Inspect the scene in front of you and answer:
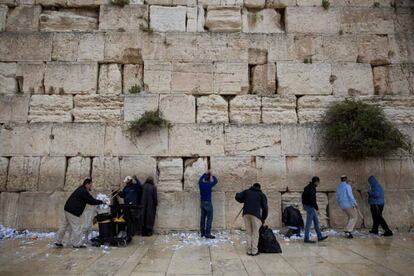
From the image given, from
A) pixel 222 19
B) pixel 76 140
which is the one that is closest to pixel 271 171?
pixel 222 19

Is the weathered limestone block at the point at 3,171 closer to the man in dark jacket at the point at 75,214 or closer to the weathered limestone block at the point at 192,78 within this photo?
the man in dark jacket at the point at 75,214

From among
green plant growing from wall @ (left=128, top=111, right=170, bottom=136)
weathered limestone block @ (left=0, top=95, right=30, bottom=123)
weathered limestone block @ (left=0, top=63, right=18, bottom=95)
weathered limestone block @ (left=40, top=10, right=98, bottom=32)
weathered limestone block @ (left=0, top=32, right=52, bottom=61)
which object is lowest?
green plant growing from wall @ (left=128, top=111, right=170, bottom=136)

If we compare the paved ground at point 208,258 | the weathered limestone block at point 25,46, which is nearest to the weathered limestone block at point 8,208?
the paved ground at point 208,258

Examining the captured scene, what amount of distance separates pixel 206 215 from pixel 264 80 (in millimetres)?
4139

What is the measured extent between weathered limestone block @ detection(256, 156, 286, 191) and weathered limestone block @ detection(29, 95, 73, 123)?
17.5ft

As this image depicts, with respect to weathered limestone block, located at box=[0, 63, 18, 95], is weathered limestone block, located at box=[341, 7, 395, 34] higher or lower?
higher

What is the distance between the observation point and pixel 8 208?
8.43 meters

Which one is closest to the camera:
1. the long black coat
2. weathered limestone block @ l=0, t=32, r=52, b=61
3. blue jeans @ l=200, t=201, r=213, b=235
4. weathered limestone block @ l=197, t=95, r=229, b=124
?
blue jeans @ l=200, t=201, r=213, b=235

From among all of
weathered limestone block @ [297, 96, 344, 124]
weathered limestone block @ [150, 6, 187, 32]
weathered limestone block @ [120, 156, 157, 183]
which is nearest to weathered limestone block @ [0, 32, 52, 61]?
weathered limestone block @ [150, 6, 187, 32]

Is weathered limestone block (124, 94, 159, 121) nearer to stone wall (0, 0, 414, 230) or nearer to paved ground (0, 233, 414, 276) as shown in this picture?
stone wall (0, 0, 414, 230)

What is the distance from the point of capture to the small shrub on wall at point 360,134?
850 cm

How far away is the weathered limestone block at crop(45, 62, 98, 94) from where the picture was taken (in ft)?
30.3

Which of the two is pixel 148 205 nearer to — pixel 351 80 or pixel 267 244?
pixel 267 244

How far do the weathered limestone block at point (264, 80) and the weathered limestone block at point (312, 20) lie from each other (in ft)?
4.49
